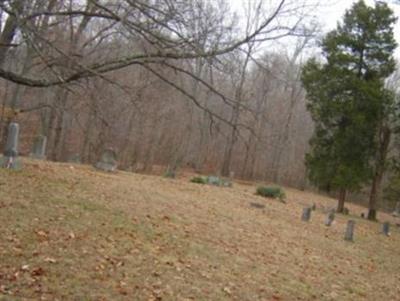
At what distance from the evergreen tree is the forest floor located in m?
10.6

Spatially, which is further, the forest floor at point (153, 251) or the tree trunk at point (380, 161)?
the tree trunk at point (380, 161)

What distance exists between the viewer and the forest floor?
242 inches

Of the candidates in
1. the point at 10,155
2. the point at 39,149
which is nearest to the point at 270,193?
the point at 39,149

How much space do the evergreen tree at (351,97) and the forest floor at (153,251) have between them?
10.6m

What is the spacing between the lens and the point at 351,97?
24.5 meters

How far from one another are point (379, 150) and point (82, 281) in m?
21.9

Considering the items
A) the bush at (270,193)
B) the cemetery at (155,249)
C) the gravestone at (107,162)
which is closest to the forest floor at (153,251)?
the cemetery at (155,249)

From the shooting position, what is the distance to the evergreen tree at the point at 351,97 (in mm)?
23984

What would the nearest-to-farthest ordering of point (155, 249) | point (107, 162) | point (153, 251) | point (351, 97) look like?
point (153, 251) < point (155, 249) < point (107, 162) < point (351, 97)

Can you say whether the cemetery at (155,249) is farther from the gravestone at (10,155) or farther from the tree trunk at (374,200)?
the tree trunk at (374,200)

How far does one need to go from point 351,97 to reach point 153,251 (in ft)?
62.4

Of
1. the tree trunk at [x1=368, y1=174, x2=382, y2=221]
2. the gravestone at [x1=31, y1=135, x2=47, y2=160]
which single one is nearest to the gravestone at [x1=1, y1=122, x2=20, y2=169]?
the gravestone at [x1=31, y1=135, x2=47, y2=160]

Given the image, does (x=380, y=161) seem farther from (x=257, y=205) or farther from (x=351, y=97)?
(x=257, y=205)

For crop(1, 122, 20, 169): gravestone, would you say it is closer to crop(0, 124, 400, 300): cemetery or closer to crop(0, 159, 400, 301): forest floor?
crop(0, 124, 400, 300): cemetery
